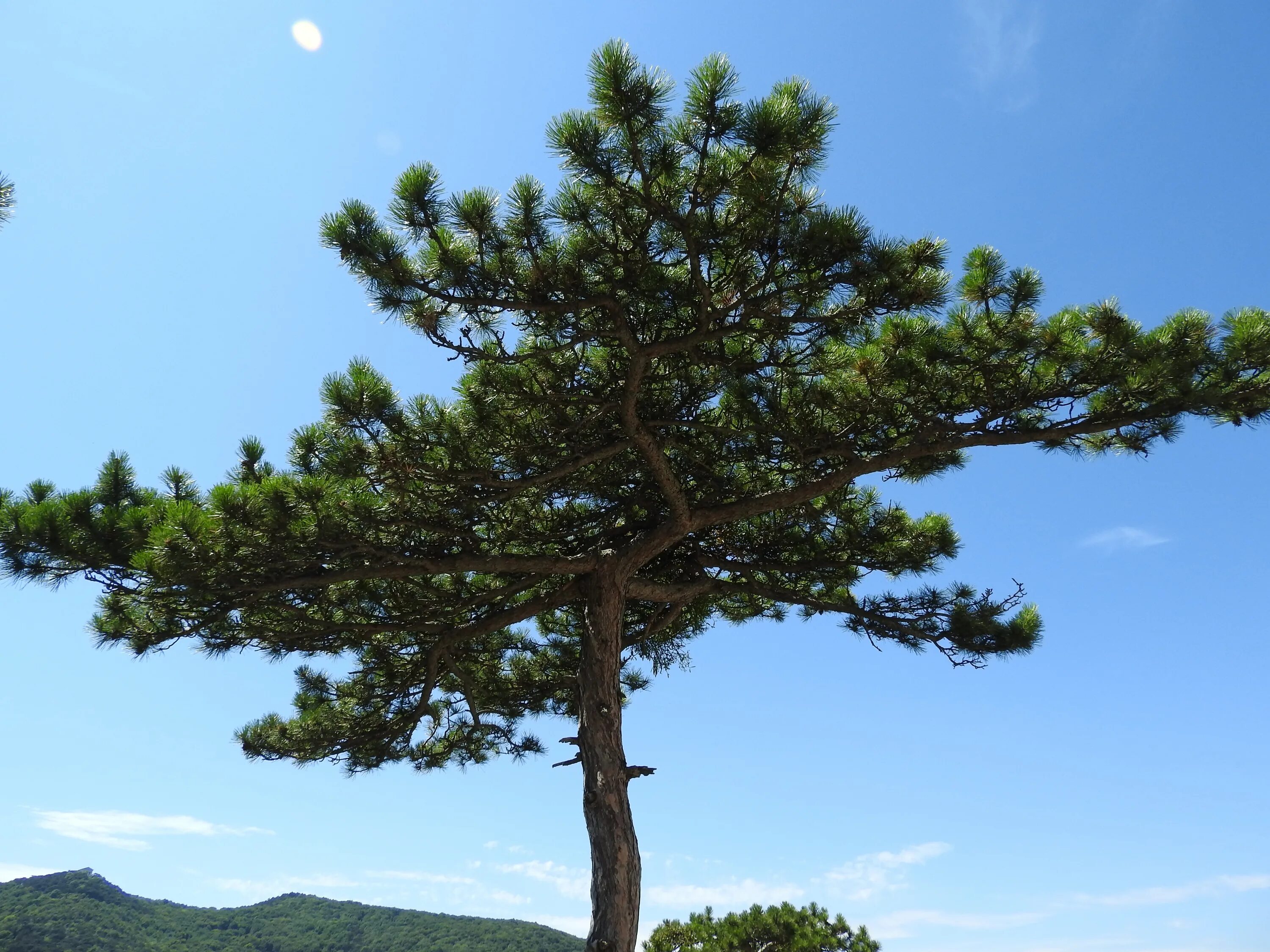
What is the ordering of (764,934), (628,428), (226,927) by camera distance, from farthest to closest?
(226,927)
(764,934)
(628,428)

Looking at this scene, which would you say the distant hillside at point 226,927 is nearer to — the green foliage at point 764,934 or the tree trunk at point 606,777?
the green foliage at point 764,934

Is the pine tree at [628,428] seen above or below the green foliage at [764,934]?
above

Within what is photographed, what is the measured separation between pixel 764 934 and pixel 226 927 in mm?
27968

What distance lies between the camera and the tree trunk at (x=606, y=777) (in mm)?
4922

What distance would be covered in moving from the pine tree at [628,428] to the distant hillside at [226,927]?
931 inches

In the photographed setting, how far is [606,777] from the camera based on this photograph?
531 cm

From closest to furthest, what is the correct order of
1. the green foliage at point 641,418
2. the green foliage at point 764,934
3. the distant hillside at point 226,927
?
the green foliage at point 641,418
the green foliage at point 764,934
the distant hillside at point 226,927

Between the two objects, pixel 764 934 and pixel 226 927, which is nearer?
pixel 764 934

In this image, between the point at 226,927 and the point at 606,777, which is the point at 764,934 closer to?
the point at 606,777

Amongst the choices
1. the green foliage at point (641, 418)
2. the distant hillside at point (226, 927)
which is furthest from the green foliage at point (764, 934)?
the distant hillside at point (226, 927)

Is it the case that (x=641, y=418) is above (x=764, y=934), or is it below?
above

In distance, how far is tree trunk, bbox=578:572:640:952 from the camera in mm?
4922

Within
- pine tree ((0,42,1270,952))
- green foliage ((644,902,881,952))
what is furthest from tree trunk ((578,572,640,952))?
green foliage ((644,902,881,952))

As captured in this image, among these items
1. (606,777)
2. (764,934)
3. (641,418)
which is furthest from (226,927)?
(641,418)
